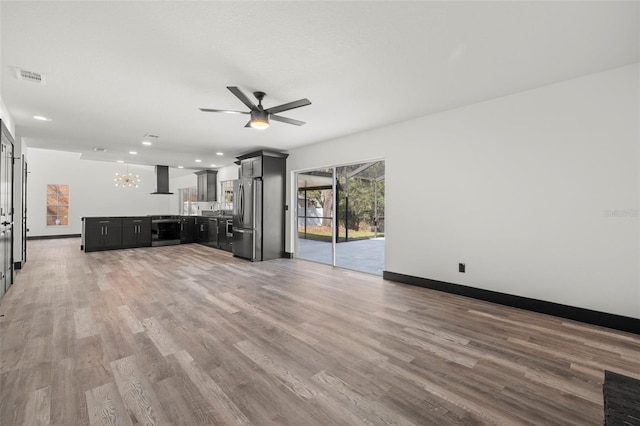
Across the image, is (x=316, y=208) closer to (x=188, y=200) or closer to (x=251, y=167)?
(x=251, y=167)

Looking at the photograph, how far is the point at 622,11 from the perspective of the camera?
6.68 ft

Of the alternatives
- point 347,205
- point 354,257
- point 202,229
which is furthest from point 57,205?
point 354,257

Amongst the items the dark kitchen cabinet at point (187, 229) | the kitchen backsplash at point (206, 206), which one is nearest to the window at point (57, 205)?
the kitchen backsplash at point (206, 206)

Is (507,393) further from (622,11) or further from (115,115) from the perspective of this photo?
(115,115)

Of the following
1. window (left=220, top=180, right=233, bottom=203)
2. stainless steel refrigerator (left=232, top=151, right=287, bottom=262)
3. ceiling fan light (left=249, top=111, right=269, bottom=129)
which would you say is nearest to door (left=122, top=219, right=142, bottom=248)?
window (left=220, top=180, right=233, bottom=203)

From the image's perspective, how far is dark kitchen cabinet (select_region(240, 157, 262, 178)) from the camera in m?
6.51

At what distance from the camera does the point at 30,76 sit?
2959 mm

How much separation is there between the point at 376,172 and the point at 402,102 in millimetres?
6098

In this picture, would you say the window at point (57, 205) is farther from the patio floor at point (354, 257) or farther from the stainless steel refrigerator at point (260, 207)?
the patio floor at point (354, 257)

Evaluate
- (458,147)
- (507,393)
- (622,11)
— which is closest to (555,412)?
(507,393)

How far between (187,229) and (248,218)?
3.83 metres

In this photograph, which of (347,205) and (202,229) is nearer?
(202,229)

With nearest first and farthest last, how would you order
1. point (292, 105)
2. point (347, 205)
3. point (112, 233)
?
point (292, 105) → point (112, 233) → point (347, 205)

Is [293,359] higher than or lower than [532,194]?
lower
